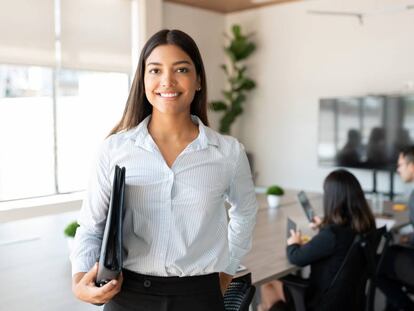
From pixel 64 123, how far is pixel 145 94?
431cm

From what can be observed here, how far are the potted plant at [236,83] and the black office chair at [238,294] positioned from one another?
4.70 meters

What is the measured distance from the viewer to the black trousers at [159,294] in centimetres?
110

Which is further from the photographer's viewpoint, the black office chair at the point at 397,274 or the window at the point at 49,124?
the window at the point at 49,124

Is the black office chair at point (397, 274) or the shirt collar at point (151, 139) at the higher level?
the shirt collar at point (151, 139)

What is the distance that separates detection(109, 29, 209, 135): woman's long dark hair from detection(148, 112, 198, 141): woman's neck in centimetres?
5

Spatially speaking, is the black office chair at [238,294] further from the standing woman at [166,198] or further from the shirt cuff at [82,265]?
the shirt cuff at [82,265]

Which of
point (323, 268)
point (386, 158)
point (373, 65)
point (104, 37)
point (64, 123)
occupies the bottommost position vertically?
point (323, 268)

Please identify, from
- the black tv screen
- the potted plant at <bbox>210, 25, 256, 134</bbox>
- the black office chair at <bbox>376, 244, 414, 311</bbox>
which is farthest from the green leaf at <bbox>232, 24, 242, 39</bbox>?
the black office chair at <bbox>376, 244, 414, 311</bbox>

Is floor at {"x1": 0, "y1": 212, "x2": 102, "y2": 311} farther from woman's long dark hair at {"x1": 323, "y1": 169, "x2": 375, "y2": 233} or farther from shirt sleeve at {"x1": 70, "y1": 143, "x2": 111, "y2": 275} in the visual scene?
woman's long dark hair at {"x1": 323, "y1": 169, "x2": 375, "y2": 233}

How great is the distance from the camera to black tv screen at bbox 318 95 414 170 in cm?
487

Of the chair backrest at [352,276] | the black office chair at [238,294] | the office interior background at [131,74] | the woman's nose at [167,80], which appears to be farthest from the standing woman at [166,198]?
the office interior background at [131,74]

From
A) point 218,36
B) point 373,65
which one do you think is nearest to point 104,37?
point 218,36

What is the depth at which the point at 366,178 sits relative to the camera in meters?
5.46

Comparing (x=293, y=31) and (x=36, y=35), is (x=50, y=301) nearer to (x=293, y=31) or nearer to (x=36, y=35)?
(x=36, y=35)
